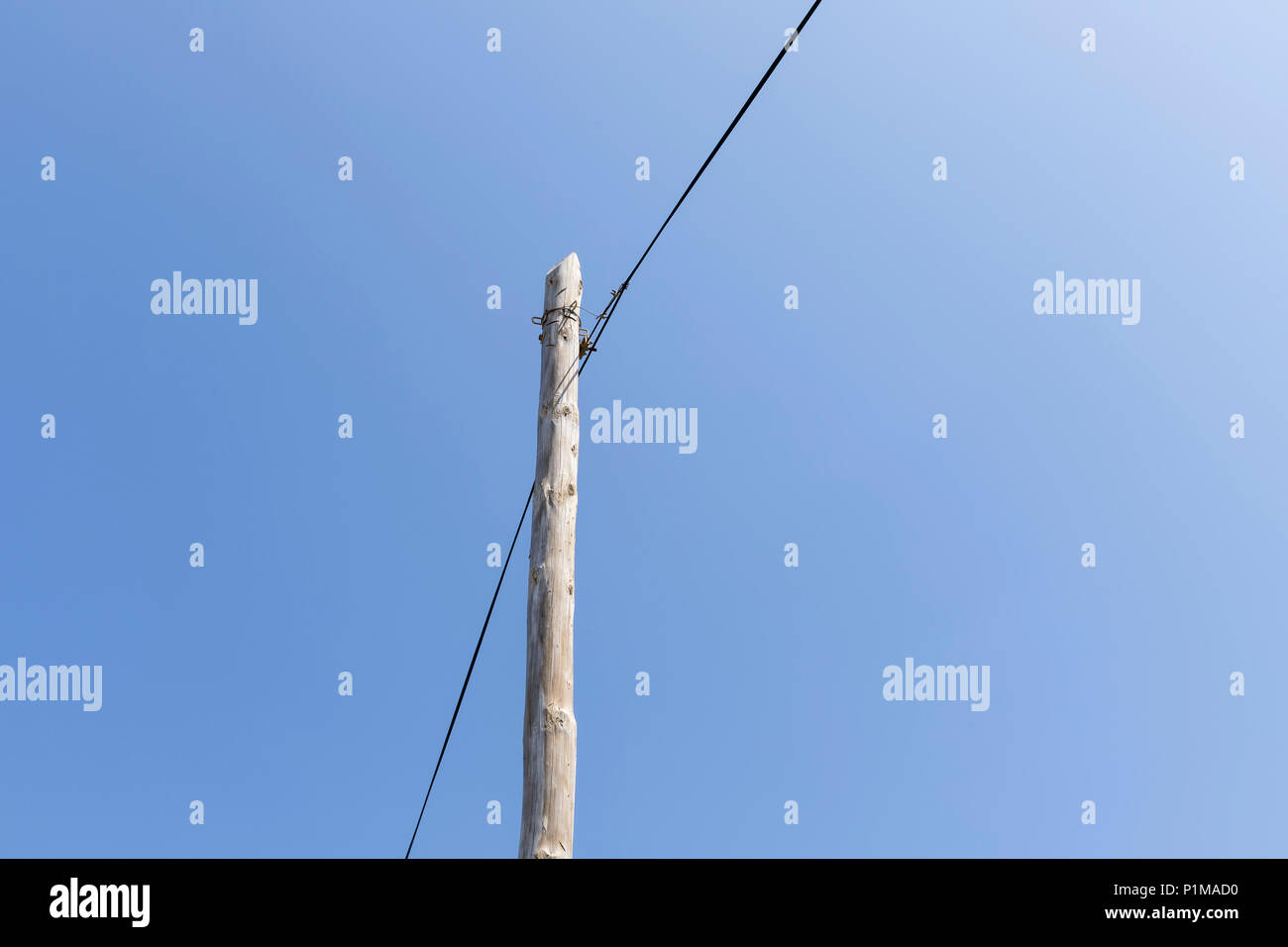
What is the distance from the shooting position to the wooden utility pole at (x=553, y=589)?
431cm

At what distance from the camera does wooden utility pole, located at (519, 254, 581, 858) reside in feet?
14.1

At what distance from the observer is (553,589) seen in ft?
15.5
